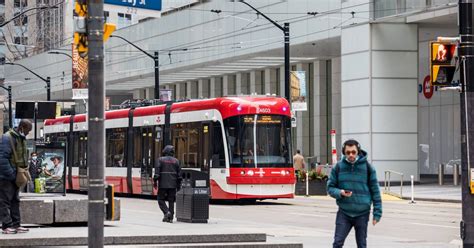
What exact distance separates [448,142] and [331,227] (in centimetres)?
3627

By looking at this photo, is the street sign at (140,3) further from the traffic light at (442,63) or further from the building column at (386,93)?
the building column at (386,93)

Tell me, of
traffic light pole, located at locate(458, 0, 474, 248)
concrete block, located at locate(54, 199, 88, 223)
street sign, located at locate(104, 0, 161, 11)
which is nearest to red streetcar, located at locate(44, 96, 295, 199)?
concrete block, located at locate(54, 199, 88, 223)

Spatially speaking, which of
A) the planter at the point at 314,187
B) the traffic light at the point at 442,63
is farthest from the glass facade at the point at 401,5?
the traffic light at the point at 442,63

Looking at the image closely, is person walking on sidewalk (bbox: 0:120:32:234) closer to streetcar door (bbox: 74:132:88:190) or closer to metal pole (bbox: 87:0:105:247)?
metal pole (bbox: 87:0:105:247)

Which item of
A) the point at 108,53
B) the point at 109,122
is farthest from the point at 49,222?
the point at 108,53

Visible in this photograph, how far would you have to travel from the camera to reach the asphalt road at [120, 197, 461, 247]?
19.8 m

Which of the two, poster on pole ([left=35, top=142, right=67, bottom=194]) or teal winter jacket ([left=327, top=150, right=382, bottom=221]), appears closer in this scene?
teal winter jacket ([left=327, top=150, right=382, bottom=221])

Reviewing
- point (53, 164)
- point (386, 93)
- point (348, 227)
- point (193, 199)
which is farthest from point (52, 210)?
point (386, 93)

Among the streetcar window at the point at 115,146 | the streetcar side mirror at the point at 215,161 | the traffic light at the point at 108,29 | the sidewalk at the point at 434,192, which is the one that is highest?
the traffic light at the point at 108,29

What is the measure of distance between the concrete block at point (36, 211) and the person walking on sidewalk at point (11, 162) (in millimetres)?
1672

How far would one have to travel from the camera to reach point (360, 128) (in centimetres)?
4947

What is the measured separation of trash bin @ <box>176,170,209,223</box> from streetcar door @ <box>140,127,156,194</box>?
48.1 ft

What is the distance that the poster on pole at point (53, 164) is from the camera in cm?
2631

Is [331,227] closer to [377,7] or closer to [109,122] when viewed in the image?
[109,122]
